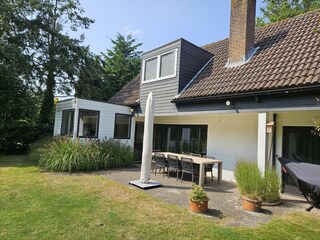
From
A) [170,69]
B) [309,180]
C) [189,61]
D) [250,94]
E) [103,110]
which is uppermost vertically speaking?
[189,61]

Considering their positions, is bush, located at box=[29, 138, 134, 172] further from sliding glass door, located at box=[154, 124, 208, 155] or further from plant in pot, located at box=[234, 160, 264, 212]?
plant in pot, located at box=[234, 160, 264, 212]

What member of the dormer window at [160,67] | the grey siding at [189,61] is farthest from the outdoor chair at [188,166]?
the dormer window at [160,67]

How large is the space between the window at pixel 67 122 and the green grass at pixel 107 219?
5044 mm

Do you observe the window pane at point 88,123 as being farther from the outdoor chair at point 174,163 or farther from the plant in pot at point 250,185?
the plant in pot at point 250,185

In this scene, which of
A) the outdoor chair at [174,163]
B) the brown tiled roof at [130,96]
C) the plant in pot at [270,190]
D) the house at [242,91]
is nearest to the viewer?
the plant in pot at [270,190]

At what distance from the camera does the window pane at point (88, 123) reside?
10.6 m

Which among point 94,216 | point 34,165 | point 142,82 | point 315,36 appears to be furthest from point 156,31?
point 94,216

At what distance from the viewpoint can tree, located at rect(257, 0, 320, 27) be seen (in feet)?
56.8

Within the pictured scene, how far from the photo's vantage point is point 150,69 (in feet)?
36.7

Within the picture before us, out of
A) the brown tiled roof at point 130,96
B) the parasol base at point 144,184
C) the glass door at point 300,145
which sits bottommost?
the parasol base at point 144,184

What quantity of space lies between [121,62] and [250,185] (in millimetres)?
21821

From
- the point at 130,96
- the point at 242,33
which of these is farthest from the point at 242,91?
the point at 130,96

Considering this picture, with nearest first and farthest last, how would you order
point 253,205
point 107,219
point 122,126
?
point 107,219
point 253,205
point 122,126

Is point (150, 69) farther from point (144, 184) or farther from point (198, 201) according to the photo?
point (198, 201)
